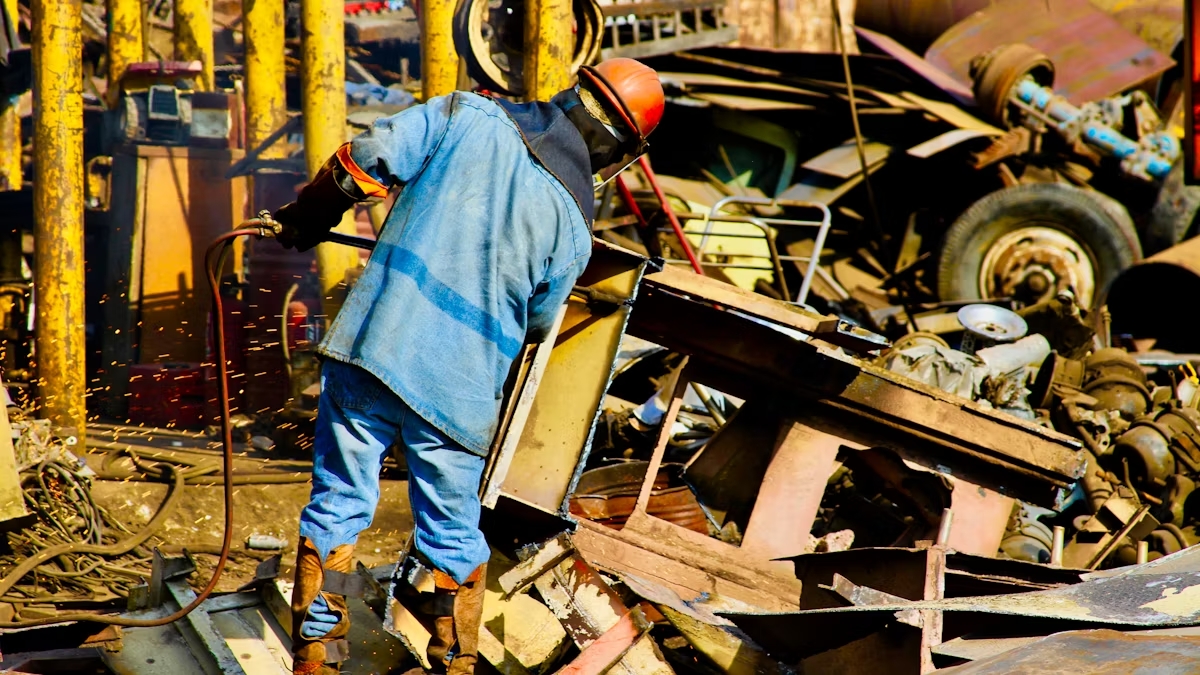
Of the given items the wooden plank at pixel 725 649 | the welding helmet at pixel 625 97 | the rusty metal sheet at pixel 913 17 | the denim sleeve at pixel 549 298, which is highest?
the rusty metal sheet at pixel 913 17

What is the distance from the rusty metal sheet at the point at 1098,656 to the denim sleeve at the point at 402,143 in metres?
1.88

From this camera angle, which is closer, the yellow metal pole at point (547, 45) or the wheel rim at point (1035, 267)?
the yellow metal pole at point (547, 45)

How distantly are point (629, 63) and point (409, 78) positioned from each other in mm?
13138

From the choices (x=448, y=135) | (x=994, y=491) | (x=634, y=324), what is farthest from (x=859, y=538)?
(x=448, y=135)

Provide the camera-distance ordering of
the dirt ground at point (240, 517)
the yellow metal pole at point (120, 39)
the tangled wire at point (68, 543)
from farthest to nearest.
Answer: the yellow metal pole at point (120, 39), the dirt ground at point (240, 517), the tangled wire at point (68, 543)

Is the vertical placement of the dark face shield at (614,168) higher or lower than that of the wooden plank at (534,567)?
higher

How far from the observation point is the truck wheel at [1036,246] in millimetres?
9070

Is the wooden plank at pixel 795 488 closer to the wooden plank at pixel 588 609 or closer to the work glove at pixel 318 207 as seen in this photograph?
the wooden plank at pixel 588 609

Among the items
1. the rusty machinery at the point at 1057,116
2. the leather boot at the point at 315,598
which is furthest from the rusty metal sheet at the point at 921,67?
the leather boot at the point at 315,598

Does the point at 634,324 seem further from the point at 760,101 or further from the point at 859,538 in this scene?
the point at 760,101

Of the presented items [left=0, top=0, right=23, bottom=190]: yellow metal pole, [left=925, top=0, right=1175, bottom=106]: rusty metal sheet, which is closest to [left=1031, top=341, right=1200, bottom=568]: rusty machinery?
[left=925, top=0, right=1175, bottom=106]: rusty metal sheet

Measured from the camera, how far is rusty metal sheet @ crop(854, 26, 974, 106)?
1029cm

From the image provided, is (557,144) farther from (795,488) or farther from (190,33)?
(190,33)

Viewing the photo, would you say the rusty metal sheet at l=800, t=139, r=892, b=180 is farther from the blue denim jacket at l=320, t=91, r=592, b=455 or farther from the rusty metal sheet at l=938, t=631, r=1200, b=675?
the rusty metal sheet at l=938, t=631, r=1200, b=675
